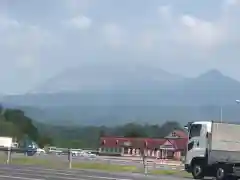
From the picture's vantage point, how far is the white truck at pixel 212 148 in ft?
117

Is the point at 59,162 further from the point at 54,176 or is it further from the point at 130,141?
the point at 130,141

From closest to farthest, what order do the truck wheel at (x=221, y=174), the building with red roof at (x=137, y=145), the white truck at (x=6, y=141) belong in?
the truck wheel at (x=221, y=174)
the white truck at (x=6, y=141)
the building with red roof at (x=137, y=145)

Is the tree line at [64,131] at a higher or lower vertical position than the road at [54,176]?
higher

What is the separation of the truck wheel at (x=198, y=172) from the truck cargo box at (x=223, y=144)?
799 millimetres

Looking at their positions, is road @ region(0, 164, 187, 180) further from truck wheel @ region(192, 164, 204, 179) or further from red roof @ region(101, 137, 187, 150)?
red roof @ region(101, 137, 187, 150)

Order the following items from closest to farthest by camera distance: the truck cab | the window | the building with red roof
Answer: the truck cab, the window, the building with red roof

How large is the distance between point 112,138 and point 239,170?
64.2 metres

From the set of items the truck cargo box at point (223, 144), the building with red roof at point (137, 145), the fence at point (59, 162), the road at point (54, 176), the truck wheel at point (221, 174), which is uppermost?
the building with red roof at point (137, 145)

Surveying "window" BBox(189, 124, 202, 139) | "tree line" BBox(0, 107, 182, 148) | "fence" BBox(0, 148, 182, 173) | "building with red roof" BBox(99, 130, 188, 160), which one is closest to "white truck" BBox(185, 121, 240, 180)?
"window" BBox(189, 124, 202, 139)

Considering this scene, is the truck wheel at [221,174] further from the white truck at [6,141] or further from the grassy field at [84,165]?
the white truck at [6,141]

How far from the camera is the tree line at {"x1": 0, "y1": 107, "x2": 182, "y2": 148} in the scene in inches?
2539

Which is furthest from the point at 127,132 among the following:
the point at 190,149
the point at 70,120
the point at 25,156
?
the point at 190,149

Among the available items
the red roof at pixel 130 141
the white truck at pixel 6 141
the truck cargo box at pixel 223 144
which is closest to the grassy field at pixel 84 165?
the truck cargo box at pixel 223 144

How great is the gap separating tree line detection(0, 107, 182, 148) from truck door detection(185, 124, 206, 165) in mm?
27459
